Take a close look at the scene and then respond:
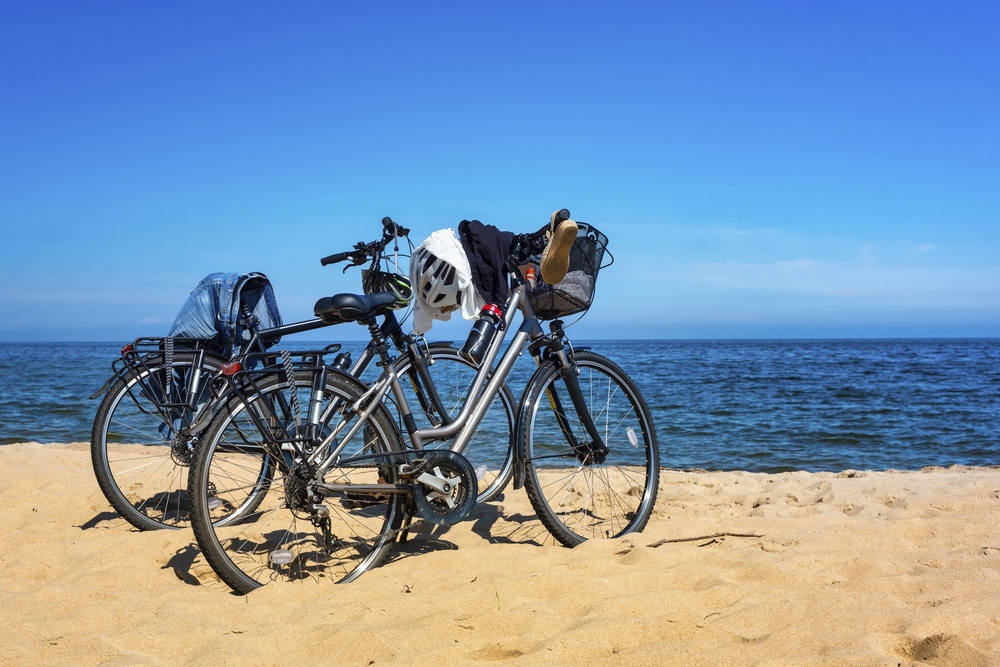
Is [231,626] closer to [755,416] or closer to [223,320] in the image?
[223,320]

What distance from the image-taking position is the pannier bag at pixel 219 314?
165 inches

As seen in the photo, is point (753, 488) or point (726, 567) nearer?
point (726, 567)

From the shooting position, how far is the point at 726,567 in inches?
120

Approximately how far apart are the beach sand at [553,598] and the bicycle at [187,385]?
1.10 ft

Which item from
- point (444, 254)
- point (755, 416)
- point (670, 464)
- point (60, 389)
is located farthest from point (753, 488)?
point (60, 389)

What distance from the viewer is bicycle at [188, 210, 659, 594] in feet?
9.76

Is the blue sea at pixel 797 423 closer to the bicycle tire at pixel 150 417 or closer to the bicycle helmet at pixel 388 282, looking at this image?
the bicycle helmet at pixel 388 282

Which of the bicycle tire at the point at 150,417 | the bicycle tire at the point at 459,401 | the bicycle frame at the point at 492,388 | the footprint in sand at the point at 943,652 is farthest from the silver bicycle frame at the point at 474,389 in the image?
the footprint in sand at the point at 943,652

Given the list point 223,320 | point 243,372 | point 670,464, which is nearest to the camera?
point 243,372

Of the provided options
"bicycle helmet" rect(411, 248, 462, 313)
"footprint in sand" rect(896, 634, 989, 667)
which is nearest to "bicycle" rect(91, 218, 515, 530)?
"bicycle helmet" rect(411, 248, 462, 313)

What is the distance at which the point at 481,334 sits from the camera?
3.75 metres

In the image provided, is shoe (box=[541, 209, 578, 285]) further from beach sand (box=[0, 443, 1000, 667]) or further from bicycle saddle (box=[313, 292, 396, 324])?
beach sand (box=[0, 443, 1000, 667])

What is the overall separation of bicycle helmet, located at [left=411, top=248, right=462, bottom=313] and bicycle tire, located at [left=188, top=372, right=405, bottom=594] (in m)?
0.92

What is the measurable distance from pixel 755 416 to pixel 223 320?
9.86 metres
